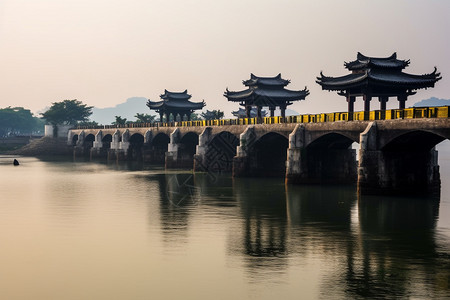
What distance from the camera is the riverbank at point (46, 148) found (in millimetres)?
144750

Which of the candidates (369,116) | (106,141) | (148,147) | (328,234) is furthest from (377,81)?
(106,141)

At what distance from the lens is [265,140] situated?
68.7m

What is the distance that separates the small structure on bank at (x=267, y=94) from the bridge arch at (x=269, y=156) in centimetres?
1559

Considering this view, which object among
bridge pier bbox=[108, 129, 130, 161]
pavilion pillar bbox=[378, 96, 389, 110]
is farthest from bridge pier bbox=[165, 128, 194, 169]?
pavilion pillar bbox=[378, 96, 389, 110]

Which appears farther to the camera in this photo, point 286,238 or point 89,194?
point 89,194

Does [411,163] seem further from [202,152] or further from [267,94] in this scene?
[267,94]

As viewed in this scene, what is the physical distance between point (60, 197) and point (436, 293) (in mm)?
38172

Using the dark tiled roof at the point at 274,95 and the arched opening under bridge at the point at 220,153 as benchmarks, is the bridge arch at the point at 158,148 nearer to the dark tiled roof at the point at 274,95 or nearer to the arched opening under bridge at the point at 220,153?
the dark tiled roof at the point at 274,95

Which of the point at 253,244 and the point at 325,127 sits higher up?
the point at 325,127

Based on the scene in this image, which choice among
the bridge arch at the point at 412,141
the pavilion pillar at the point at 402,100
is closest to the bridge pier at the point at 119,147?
the pavilion pillar at the point at 402,100

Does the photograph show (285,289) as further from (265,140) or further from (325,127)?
(265,140)

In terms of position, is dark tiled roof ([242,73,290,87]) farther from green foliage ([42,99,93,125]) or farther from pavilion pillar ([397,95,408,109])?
green foliage ([42,99,93,125])

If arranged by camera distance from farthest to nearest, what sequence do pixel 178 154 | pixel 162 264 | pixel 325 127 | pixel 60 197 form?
pixel 178 154, pixel 325 127, pixel 60 197, pixel 162 264

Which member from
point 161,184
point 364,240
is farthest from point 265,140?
point 364,240
